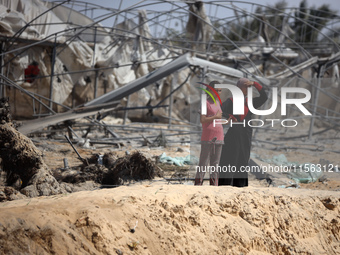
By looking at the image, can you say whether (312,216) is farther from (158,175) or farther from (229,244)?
(158,175)

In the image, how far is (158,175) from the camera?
7.01 m

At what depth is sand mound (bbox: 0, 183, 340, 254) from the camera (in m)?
3.50

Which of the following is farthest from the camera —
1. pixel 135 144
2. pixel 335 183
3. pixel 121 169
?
pixel 135 144

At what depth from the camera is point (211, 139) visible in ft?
17.9

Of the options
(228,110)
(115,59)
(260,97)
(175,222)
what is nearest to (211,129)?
(228,110)

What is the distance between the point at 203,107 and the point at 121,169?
207 centimetres

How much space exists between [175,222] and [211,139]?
5.27 feet

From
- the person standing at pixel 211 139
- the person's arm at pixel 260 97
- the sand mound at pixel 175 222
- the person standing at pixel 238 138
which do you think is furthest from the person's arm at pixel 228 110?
the sand mound at pixel 175 222

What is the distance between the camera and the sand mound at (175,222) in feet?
11.5

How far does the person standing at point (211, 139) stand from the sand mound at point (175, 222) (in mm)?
546

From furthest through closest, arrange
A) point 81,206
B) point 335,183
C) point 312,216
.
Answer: point 335,183 < point 312,216 < point 81,206

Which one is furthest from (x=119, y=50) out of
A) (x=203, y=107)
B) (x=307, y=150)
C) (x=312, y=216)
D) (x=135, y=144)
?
(x=312, y=216)

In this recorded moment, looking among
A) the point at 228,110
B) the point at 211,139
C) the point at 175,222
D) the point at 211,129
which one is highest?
the point at 228,110

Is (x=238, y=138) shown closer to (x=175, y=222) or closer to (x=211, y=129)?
(x=211, y=129)
